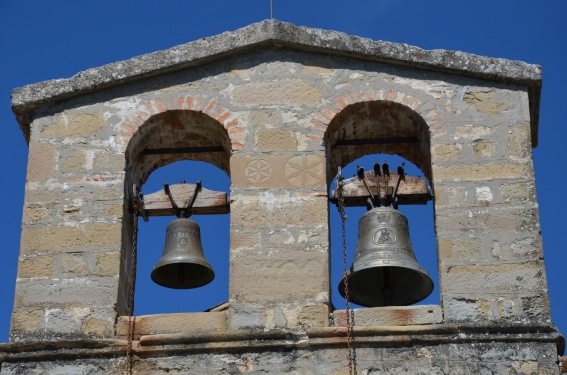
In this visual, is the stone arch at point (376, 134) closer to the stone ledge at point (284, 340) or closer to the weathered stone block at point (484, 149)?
the weathered stone block at point (484, 149)

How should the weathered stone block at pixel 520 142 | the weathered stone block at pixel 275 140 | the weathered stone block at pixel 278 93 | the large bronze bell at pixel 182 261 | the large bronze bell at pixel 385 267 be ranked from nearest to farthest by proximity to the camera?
the large bronze bell at pixel 385 267, the weathered stone block at pixel 520 142, the weathered stone block at pixel 275 140, the large bronze bell at pixel 182 261, the weathered stone block at pixel 278 93

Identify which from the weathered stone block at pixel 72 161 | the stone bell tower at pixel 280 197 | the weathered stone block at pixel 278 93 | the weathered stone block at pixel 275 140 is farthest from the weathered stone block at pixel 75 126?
the weathered stone block at pixel 275 140

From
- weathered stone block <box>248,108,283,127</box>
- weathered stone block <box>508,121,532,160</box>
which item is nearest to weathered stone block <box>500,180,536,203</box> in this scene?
weathered stone block <box>508,121,532,160</box>

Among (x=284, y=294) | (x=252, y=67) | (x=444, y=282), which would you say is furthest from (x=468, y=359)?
(x=252, y=67)

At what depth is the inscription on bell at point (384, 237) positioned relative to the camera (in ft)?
32.6

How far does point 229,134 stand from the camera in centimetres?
1020

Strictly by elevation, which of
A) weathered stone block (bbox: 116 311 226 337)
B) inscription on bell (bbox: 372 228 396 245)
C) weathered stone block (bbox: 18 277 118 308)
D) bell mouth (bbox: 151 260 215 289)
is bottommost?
weathered stone block (bbox: 116 311 226 337)

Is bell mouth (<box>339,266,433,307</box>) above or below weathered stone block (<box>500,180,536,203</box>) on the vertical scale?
below

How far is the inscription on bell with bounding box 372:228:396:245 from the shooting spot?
9922mm

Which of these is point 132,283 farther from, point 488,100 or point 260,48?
point 488,100

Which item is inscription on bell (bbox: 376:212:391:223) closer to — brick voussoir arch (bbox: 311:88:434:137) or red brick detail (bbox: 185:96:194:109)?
brick voussoir arch (bbox: 311:88:434:137)

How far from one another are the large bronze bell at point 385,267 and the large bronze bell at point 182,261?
971 mm

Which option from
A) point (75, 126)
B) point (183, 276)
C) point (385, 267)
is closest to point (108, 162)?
point (75, 126)

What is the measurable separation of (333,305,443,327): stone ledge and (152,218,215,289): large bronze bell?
1.23 m
